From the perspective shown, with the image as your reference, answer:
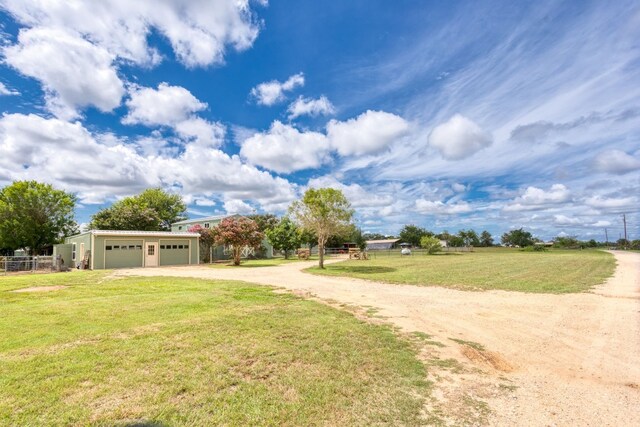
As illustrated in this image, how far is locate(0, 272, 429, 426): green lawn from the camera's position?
10.9 feet

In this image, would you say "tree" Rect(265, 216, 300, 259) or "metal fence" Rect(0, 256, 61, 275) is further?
"tree" Rect(265, 216, 300, 259)

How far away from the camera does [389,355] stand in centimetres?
519

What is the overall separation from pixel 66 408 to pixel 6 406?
1.95 ft

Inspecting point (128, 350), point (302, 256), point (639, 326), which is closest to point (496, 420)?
point (128, 350)

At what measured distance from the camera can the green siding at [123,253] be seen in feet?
79.3

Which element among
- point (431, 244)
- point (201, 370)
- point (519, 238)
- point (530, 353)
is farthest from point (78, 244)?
point (519, 238)

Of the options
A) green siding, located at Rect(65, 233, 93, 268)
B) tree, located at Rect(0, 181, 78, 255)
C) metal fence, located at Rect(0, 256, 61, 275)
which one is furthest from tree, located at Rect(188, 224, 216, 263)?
tree, located at Rect(0, 181, 78, 255)

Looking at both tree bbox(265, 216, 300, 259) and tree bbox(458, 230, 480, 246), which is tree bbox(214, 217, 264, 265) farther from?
tree bbox(458, 230, 480, 246)

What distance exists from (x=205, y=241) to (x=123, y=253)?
7051 millimetres

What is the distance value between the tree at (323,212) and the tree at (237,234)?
5.04 meters

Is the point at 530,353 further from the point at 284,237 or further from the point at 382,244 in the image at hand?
the point at 382,244

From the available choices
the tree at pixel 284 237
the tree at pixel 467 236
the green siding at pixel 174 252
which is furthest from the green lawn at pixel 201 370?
the tree at pixel 467 236

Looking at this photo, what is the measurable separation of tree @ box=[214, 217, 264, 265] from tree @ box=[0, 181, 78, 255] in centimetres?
1953

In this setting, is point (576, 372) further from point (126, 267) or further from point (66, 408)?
point (126, 267)
